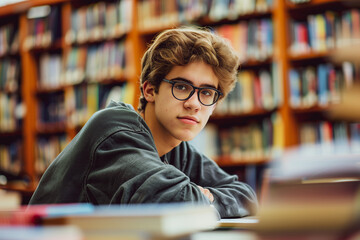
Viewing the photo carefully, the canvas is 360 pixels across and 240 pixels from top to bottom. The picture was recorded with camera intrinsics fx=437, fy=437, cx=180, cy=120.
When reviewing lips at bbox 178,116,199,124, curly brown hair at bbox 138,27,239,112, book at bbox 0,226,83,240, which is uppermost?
curly brown hair at bbox 138,27,239,112

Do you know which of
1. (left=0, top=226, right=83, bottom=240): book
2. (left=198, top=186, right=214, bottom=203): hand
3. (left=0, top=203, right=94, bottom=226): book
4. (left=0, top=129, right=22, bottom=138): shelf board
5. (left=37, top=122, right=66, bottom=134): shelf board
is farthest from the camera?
(left=0, top=129, right=22, bottom=138): shelf board

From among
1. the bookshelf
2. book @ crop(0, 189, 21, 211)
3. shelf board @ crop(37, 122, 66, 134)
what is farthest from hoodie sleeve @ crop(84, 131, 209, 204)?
shelf board @ crop(37, 122, 66, 134)

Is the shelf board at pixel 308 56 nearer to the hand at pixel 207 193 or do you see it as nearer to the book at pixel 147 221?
the hand at pixel 207 193

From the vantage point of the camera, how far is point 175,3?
3330 mm

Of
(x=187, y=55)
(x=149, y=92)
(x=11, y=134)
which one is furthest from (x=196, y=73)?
(x=11, y=134)

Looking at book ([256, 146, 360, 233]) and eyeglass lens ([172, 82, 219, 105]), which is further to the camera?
eyeglass lens ([172, 82, 219, 105])

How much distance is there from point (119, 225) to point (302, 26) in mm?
2821

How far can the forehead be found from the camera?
1.24 meters

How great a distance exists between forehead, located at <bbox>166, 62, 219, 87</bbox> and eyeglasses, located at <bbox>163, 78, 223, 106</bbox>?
0.05ft

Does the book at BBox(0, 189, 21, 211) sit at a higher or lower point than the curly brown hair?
lower

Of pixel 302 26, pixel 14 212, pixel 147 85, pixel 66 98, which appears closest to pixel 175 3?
pixel 302 26

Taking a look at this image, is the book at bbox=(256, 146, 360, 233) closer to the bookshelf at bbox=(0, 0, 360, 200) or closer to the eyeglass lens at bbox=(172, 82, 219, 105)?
the eyeglass lens at bbox=(172, 82, 219, 105)

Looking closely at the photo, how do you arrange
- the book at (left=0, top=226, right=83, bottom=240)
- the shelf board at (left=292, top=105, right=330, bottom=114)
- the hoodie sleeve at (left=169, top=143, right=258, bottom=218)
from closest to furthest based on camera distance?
the book at (left=0, top=226, right=83, bottom=240), the hoodie sleeve at (left=169, top=143, right=258, bottom=218), the shelf board at (left=292, top=105, right=330, bottom=114)

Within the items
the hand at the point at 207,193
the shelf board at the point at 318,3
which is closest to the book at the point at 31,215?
the hand at the point at 207,193
